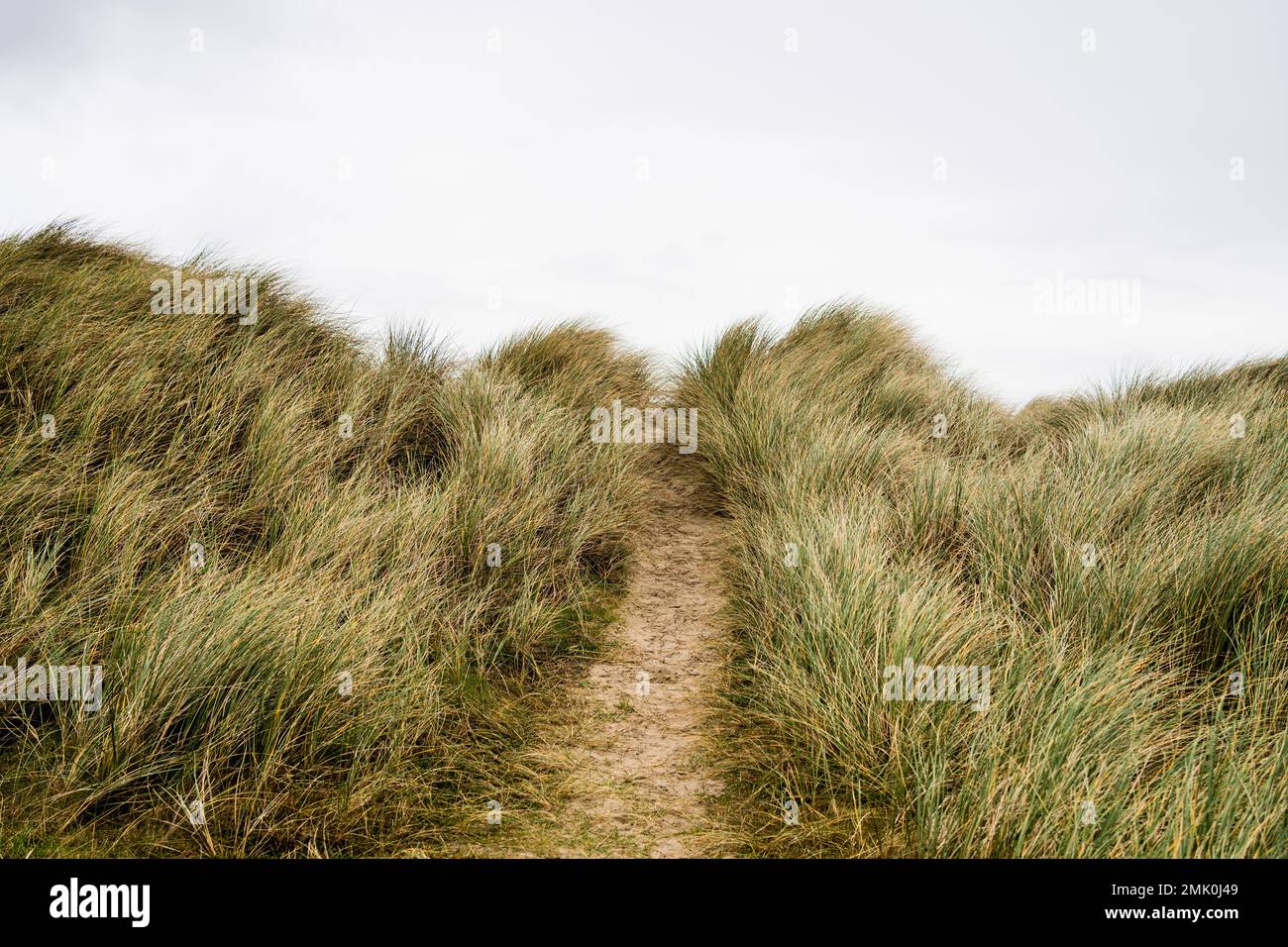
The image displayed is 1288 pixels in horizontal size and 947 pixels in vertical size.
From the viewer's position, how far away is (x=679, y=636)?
176 inches

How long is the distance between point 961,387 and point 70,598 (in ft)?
29.5

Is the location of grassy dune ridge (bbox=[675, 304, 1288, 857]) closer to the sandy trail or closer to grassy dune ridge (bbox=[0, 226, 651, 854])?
the sandy trail

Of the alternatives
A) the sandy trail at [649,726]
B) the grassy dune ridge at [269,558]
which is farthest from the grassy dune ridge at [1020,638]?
the grassy dune ridge at [269,558]

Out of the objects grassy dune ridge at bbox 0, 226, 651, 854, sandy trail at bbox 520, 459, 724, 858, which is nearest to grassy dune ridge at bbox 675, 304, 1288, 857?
sandy trail at bbox 520, 459, 724, 858

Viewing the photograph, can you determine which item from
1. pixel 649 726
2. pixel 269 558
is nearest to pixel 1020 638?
pixel 649 726

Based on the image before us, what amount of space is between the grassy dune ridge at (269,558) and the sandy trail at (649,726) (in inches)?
11.7

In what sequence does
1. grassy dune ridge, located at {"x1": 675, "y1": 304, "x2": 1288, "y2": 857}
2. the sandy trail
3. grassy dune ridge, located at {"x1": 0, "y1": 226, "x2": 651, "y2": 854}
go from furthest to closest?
the sandy trail < grassy dune ridge, located at {"x1": 0, "y1": 226, "x2": 651, "y2": 854} < grassy dune ridge, located at {"x1": 675, "y1": 304, "x2": 1288, "y2": 857}

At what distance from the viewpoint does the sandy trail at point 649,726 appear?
272cm

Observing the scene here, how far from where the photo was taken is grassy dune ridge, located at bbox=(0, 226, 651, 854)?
2449mm

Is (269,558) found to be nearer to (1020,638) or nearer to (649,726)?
(649,726)

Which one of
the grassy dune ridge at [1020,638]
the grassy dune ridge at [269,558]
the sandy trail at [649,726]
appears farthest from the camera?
the sandy trail at [649,726]

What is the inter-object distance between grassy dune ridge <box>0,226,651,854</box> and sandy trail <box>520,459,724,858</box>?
0.30 m

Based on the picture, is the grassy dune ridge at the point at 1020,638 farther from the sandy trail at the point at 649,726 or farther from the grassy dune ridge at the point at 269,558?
the grassy dune ridge at the point at 269,558
